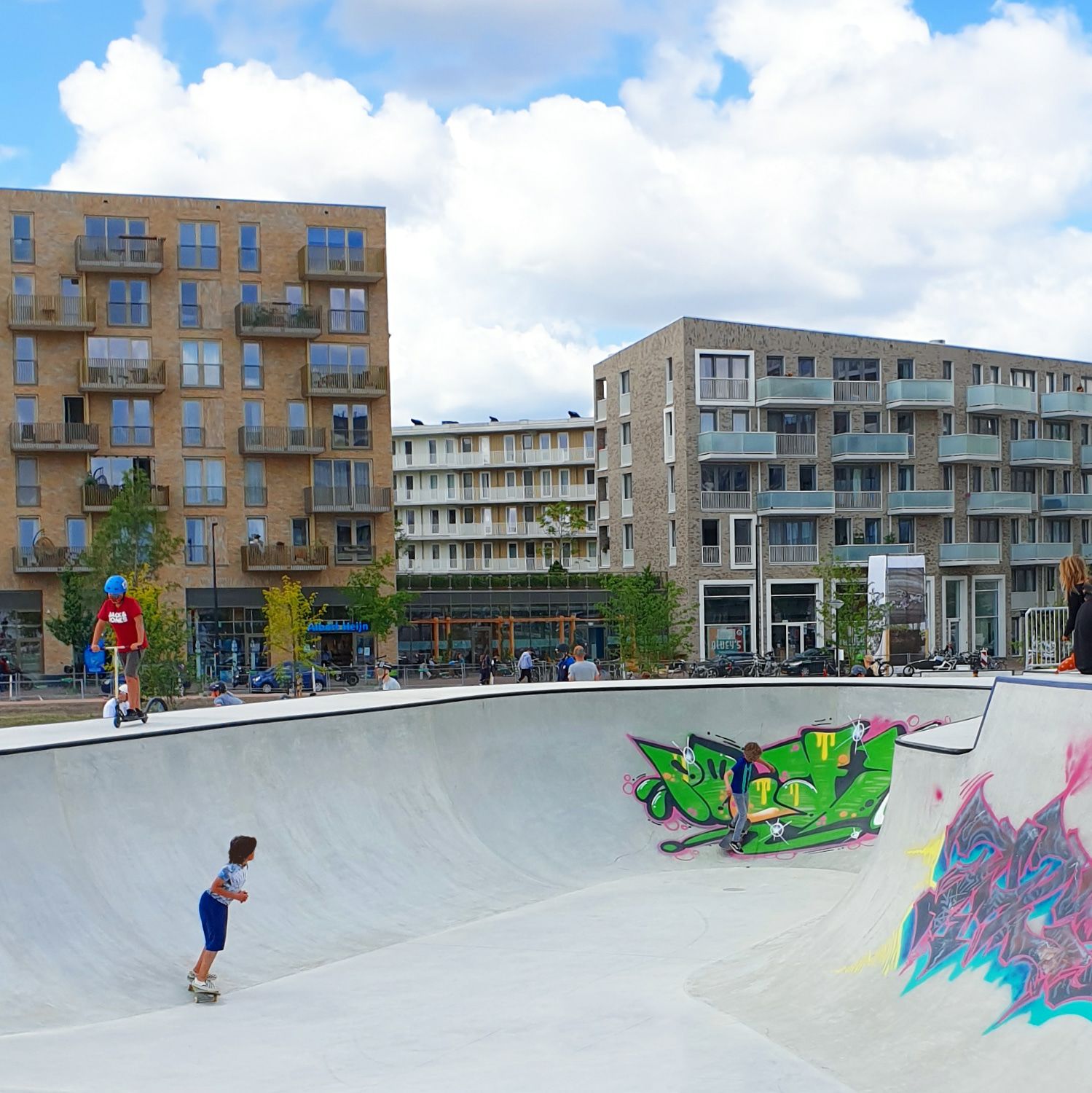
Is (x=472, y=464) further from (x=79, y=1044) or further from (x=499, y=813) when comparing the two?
(x=79, y=1044)

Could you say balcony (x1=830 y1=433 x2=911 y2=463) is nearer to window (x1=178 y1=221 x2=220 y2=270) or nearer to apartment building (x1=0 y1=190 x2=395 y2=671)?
apartment building (x1=0 y1=190 x2=395 y2=671)

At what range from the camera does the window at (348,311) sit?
45.1 m

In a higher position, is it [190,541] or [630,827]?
[190,541]

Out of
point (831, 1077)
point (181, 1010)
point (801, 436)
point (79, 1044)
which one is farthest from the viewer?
point (801, 436)

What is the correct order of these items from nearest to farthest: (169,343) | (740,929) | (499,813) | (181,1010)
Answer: (181,1010) → (740,929) → (499,813) → (169,343)

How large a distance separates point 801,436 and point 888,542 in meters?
5.67

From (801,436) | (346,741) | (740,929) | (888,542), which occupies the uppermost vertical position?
(801,436)

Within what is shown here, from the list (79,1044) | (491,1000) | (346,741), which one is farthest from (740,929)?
(79,1044)

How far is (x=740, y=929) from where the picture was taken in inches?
437

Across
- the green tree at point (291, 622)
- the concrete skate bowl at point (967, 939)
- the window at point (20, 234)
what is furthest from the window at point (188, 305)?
the concrete skate bowl at point (967, 939)

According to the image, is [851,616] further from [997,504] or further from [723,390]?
[997,504]

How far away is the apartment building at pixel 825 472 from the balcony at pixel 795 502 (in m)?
0.07

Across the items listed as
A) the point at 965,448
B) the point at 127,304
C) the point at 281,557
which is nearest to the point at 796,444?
the point at 965,448

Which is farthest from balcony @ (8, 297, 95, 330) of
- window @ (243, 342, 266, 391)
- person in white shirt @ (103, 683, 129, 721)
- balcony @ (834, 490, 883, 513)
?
person in white shirt @ (103, 683, 129, 721)
